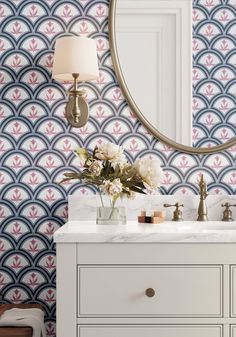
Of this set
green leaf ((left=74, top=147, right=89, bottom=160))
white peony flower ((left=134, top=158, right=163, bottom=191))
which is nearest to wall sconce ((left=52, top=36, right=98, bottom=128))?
green leaf ((left=74, top=147, right=89, bottom=160))

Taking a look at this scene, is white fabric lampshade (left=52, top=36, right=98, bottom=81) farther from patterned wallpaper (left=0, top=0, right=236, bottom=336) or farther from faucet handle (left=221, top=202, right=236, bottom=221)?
faucet handle (left=221, top=202, right=236, bottom=221)

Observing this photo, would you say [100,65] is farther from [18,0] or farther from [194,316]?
[194,316]

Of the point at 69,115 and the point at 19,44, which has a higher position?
the point at 19,44

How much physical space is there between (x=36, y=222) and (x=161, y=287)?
0.80 meters

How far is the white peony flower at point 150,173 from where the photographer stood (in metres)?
2.37

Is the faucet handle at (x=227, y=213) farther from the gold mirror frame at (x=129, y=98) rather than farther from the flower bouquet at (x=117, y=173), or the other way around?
the flower bouquet at (x=117, y=173)

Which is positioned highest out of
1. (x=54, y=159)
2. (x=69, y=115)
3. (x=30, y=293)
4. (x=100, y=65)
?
(x=100, y=65)

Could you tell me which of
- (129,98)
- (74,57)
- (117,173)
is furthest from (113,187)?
(74,57)

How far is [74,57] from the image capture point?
99.1 inches

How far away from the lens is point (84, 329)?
6.91 feet

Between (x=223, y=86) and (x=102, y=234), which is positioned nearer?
(x=102, y=234)

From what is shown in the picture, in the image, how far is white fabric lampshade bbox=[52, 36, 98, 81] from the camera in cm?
251

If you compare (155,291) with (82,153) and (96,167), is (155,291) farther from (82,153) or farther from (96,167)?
(82,153)

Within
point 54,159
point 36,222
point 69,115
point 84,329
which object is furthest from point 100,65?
point 84,329
